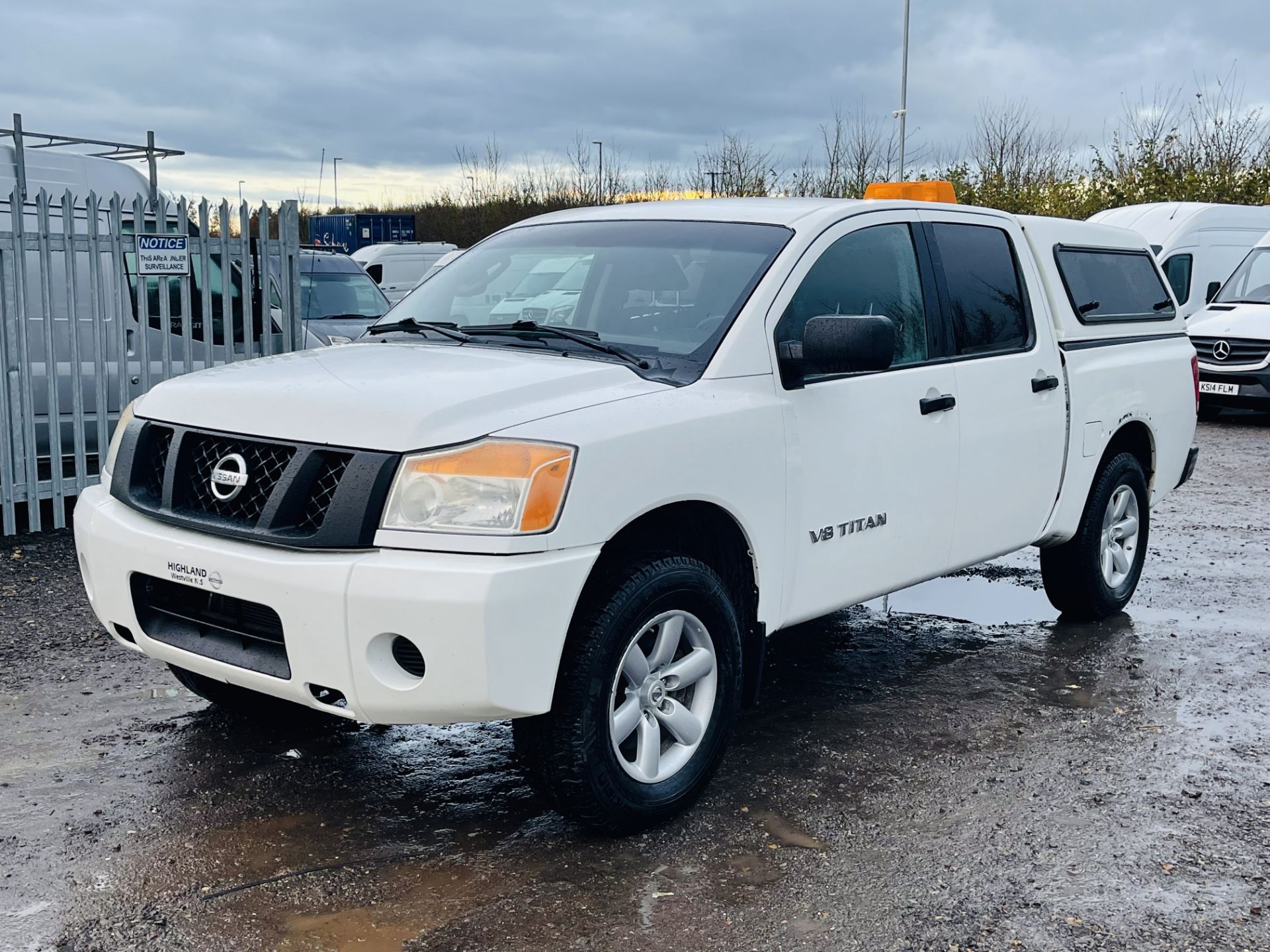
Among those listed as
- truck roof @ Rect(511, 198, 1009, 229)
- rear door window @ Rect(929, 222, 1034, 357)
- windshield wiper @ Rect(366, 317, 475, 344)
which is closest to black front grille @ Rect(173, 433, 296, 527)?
windshield wiper @ Rect(366, 317, 475, 344)

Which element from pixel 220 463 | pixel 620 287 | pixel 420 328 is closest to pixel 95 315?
pixel 420 328

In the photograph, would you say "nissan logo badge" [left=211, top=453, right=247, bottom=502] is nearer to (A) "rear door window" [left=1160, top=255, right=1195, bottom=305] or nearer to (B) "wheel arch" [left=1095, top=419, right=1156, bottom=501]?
(B) "wheel arch" [left=1095, top=419, right=1156, bottom=501]

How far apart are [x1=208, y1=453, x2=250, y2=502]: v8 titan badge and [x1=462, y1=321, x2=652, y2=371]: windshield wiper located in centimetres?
→ 113

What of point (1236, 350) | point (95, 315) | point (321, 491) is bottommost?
point (321, 491)

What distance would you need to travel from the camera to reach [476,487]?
11.1ft

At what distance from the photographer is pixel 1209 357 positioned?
50.1 feet

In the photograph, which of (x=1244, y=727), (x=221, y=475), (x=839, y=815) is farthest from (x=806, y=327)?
(x=1244, y=727)

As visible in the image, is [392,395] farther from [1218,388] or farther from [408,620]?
[1218,388]

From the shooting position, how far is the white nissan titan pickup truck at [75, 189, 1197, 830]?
11.0 ft

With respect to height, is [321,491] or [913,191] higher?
[913,191]

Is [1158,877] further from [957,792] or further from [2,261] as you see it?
[2,261]

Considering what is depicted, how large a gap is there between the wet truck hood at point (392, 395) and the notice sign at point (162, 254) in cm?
439

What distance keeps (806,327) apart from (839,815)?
1507 millimetres

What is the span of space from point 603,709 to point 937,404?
1.92 m
